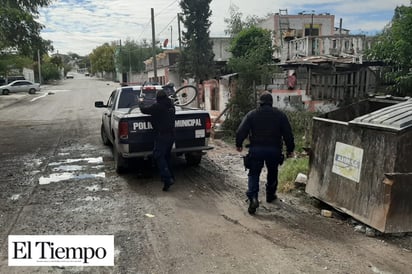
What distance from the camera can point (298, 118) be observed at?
12539mm

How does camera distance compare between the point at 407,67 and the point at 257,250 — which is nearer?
the point at 257,250

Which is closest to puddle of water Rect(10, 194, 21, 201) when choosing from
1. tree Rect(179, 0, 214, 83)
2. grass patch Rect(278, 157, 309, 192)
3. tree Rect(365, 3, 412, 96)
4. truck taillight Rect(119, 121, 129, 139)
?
truck taillight Rect(119, 121, 129, 139)

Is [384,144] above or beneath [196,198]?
above

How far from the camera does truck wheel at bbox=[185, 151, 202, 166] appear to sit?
8133mm

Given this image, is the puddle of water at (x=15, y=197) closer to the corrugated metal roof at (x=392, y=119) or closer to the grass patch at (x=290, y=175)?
the grass patch at (x=290, y=175)

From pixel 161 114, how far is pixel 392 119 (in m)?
3.47

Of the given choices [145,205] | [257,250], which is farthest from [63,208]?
[257,250]

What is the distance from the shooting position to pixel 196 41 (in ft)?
105

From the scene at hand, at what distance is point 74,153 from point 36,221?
495 centimetres

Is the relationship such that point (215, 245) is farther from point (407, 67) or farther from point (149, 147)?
point (407, 67)

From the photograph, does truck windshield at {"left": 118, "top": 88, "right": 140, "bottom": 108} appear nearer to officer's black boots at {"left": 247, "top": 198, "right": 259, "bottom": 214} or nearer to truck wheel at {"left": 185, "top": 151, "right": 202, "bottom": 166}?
truck wheel at {"left": 185, "top": 151, "right": 202, "bottom": 166}

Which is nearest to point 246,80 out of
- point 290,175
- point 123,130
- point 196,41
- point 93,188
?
point 290,175

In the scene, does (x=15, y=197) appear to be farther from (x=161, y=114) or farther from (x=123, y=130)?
(x=161, y=114)

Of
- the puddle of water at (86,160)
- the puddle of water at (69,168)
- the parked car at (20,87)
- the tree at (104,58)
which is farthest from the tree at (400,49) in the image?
the tree at (104,58)
